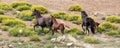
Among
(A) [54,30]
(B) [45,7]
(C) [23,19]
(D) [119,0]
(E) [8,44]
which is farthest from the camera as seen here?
(D) [119,0]

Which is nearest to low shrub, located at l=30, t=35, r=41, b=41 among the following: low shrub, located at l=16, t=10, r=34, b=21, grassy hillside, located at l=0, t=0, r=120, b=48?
grassy hillside, located at l=0, t=0, r=120, b=48

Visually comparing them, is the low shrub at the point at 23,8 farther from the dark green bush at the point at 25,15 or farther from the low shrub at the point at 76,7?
the low shrub at the point at 76,7

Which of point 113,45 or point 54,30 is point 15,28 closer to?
point 54,30

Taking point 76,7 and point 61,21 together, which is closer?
point 61,21

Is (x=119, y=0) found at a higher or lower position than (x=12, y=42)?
lower

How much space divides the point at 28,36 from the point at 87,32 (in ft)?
9.25

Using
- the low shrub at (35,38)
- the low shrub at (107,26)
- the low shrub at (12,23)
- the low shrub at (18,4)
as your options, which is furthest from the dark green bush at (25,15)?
the low shrub at (35,38)

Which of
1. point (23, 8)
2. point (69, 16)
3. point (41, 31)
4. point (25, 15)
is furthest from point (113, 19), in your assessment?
point (23, 8)

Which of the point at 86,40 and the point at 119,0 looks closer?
the point at 86,40

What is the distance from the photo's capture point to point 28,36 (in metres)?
19.0

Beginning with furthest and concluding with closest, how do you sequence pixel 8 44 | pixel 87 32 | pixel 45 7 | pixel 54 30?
1. pixel 45 7
2. pixel 87 32
3. pixel 54 30
4. pixel 8 44

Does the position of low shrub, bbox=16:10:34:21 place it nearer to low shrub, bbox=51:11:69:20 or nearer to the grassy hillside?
the grassy hillside

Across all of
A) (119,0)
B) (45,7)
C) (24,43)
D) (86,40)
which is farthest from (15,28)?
(119,0)

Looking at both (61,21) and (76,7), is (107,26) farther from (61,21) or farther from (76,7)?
(76,7)
